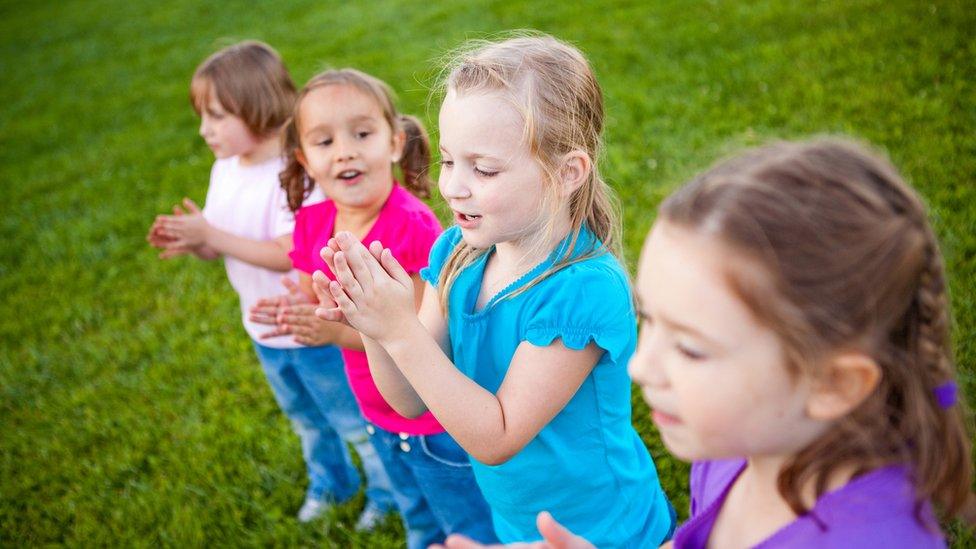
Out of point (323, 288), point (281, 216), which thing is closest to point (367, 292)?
point (323, 288)

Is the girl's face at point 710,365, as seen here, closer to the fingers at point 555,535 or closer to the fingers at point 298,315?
the fingers at point 555,535

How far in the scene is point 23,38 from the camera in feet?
43.5

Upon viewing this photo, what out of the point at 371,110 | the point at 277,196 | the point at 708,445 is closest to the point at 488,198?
the point at 708,445

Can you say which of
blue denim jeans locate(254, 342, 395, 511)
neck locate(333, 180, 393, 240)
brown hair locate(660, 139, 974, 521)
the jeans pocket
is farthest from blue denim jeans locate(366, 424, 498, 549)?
brown hair locate(660, 139, 974, 521)

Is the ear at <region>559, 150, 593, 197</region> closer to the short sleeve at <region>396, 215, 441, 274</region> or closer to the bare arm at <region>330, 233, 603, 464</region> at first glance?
the bare arm at <region>330, 233, 603, 464</region>

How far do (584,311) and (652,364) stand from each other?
1.55ft

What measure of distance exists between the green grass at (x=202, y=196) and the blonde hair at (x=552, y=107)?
1.57 feet

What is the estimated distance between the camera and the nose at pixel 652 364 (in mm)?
1147

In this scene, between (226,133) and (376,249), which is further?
(226,133)

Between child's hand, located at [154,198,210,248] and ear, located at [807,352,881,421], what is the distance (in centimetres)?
226

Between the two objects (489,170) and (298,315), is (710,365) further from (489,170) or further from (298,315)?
(298,315)

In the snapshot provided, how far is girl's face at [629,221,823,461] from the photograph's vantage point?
3.51 ft

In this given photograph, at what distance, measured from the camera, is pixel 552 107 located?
1.69 metres

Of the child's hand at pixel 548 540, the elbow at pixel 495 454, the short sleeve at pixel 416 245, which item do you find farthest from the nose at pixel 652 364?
the short sleeve at pixel 416 245
